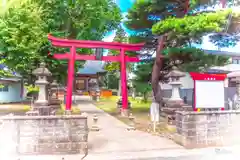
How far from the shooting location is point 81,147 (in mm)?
6270

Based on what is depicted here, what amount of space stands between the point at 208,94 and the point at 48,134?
496 cm

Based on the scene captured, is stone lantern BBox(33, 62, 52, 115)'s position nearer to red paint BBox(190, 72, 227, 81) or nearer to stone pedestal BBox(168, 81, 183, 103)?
stone pedestal BBox(168, 81, 183, 103)

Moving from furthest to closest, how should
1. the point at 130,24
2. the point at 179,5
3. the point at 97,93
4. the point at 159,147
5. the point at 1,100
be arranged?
the point at 97,93
the point at 1,100
the point at 130,24
the point at 179,5
the point at 159,147

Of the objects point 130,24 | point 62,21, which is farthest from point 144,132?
point 62,21

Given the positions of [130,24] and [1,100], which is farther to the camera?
[1,100]

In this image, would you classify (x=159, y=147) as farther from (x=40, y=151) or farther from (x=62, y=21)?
(x=62, y=21)

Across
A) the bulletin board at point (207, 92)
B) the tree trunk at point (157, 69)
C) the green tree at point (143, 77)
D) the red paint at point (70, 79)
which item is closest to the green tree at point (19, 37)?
the red paint at point (70, 79)

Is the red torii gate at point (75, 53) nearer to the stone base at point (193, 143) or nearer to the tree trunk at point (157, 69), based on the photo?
the tree trunk at point (157, 69)

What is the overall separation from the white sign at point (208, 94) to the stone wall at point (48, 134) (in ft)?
12.0

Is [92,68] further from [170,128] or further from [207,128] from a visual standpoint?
[207,128]

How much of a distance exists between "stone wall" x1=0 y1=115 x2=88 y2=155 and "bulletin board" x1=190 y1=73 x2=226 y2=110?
3.62 metres

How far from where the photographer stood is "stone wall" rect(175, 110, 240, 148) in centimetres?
680

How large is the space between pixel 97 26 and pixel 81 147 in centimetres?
1316

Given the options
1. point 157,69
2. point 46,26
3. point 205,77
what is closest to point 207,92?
point 205,77
